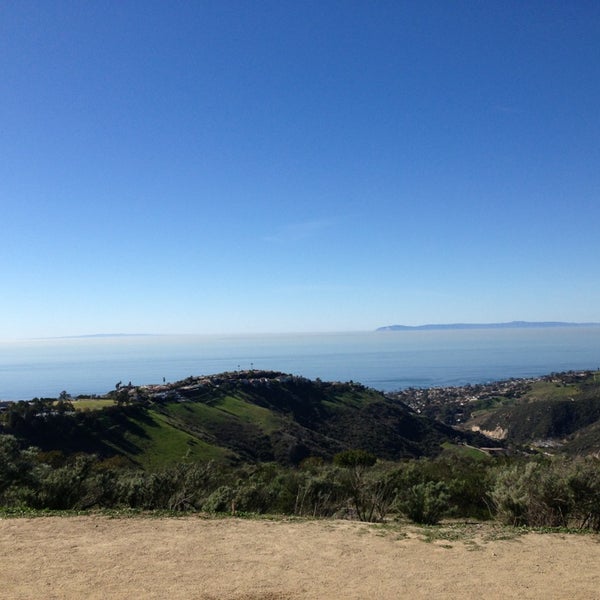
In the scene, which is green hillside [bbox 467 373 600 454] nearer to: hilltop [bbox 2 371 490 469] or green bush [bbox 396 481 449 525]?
hilltop [bbox 2 371 490 469]

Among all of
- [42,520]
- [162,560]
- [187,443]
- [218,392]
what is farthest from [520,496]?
[218,392]

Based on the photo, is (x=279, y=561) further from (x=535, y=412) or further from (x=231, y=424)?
(x=535, y=412)

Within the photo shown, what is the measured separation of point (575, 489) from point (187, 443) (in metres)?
64.9

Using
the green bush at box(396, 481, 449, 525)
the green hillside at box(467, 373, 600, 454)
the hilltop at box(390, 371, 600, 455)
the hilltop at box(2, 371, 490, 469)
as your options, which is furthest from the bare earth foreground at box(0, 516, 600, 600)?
the green hillside at box(467, 373, 600, 454)

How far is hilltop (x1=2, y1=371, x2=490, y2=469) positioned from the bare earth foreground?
18.6 meters

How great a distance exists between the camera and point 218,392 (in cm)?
12462

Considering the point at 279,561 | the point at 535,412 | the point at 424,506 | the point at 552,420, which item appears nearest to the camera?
the point at 279,561

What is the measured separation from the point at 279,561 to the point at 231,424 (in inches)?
3515

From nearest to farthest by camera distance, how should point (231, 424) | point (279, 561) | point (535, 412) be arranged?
point (279, 561) < point (231, 424) < point (535, 412)

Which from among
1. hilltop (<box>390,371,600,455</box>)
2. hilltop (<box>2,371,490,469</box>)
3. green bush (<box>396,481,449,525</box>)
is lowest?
hilltop (<box>390,371,600,455</box>)

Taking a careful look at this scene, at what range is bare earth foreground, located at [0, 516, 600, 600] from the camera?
381 inches

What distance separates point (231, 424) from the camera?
319ft

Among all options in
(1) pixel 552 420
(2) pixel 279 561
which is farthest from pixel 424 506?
(1) pixel 552 420

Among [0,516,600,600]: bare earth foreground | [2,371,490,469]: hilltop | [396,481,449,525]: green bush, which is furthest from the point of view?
[2,371,490,469]: hilltop
